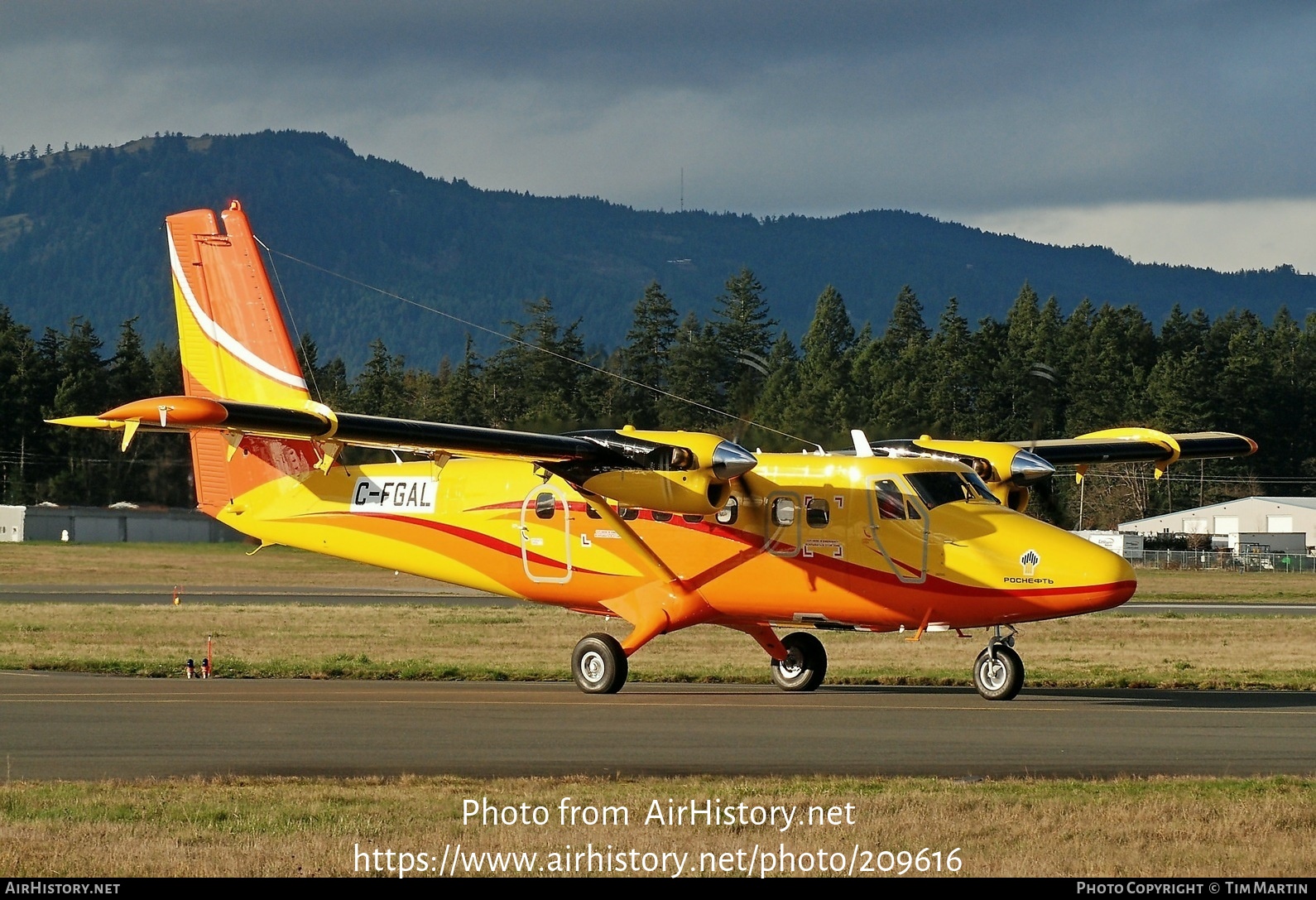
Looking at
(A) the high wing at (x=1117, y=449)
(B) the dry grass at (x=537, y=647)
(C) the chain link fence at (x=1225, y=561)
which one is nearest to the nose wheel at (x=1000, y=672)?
(B) the dry grass at (x=537, y=647)

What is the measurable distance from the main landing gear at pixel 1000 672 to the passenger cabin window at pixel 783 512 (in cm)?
351

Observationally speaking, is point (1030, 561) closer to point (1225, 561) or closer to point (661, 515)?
point (661, 515)

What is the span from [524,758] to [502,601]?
3791 centimetres

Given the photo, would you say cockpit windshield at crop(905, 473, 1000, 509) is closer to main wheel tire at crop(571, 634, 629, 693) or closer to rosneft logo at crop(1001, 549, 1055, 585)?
rosneft logo at crop(1001, 549, 1055, 585)

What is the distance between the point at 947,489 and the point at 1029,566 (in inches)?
71.6

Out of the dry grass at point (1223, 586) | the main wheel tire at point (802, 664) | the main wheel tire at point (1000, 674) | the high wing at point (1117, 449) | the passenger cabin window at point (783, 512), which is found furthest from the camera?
the dry grass at point (1223, 586)

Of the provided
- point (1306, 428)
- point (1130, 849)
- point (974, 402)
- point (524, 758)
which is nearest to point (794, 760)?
point (524, 758)

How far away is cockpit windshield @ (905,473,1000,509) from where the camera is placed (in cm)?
2334

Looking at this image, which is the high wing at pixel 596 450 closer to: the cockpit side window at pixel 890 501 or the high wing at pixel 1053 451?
the cockpit side window at pixel 890 501

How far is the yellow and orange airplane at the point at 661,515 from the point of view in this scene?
73.5 ft

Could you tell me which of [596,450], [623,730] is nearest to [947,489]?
[596,450]

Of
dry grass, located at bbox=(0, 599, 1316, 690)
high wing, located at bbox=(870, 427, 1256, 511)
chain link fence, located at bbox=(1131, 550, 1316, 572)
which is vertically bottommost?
chain link fence, located at bbox=(1131, 550, 1316, 572)

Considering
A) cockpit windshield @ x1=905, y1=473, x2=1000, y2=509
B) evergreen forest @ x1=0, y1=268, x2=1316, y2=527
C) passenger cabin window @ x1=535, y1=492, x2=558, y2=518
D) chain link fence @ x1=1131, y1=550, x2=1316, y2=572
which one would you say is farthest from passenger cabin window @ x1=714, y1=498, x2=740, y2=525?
chain link fence @ x1=1131, y1=550, x2=1316, y2=572

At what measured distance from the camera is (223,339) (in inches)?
1118
